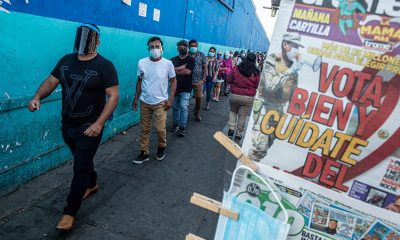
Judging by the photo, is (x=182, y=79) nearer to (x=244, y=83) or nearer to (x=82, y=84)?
(x=244, y=83)

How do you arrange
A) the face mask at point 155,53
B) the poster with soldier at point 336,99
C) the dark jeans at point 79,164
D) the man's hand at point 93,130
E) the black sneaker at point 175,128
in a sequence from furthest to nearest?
the black sneaker at point 175,128 → the face mask at point 155,53 → the dark jeans at point 79,164 → the man's hand at point 93,130 → the poster with soldier at point 336,99

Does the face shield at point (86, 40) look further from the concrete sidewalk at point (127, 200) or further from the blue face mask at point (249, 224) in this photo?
the blue face mask at point (249, 224)

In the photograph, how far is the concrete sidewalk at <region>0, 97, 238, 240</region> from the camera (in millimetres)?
3176

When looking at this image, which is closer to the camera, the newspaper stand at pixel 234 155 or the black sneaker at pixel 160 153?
the newspaper stand at pixel 234 155

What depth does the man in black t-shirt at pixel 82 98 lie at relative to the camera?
298 cm

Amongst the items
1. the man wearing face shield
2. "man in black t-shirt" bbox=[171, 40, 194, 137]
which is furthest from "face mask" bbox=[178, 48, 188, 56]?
the man wearing face shield

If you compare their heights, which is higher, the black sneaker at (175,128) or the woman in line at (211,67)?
the woman in line at (211,67)

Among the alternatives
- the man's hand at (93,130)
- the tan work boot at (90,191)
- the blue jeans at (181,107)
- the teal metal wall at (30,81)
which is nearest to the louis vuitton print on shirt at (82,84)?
the man's hand at (93,130)

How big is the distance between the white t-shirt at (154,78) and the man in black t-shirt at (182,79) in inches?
55.9

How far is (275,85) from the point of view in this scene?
1.81 m

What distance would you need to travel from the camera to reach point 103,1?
4875mm

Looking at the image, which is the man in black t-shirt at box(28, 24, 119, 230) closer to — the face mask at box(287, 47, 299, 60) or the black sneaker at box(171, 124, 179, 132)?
the face mask at box(287, 47, 299, 60)

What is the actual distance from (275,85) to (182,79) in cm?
433

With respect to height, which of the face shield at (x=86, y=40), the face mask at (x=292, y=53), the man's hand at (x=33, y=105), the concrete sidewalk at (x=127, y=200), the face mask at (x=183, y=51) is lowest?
the concrete sidewalk at (x=127, y=200)
